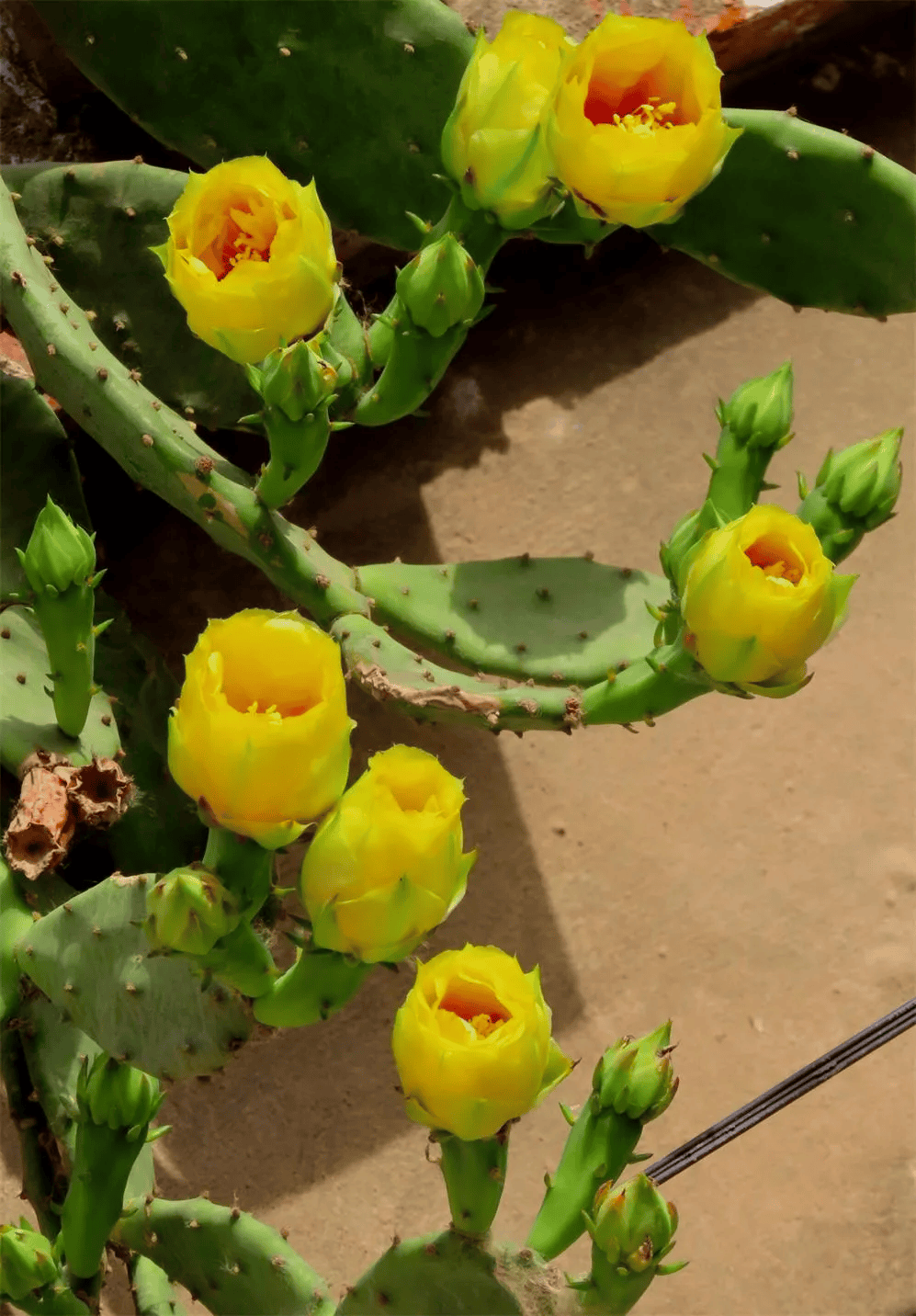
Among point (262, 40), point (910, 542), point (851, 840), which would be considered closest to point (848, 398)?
point (910, 542)

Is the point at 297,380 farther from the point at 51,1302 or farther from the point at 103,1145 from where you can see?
the point at 51,1302

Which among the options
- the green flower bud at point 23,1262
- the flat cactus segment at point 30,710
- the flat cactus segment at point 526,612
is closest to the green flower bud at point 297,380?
the flat cactus segment at point 526,612

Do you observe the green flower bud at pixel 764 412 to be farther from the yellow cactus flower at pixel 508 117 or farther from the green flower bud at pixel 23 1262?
the green flower bud at pixel 23 1262

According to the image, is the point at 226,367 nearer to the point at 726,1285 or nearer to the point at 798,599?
the point at 798,599

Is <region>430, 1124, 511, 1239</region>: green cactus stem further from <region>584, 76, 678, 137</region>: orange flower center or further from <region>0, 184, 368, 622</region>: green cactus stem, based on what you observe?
<region>584, 76, 678, 137</region>: orange flower center

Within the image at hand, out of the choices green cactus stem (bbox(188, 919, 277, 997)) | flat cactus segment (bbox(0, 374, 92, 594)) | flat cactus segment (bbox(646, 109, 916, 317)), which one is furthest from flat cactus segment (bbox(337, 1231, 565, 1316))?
flat cactus segment (bbox(646, 109, 916, 317))
